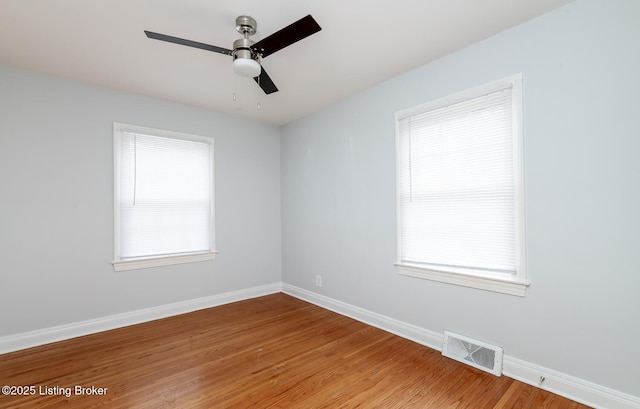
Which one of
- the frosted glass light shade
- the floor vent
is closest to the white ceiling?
the frosted glass light shade

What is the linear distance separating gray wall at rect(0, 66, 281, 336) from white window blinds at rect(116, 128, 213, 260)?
14cm

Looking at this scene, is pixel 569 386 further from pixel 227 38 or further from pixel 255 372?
pixel 227 38

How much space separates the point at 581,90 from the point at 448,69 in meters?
0.99

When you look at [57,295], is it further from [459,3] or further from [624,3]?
[624,3]

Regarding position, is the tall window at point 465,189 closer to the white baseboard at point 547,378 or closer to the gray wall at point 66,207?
the white baseboard at point 547,378

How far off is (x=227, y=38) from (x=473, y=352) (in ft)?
10.5

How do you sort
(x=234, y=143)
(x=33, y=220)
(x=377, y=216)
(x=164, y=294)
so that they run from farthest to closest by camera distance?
1. (x=234, y=143)
2. (x=164, y=294)
3. (x=377, y=216)
4. (x=33, y=220)

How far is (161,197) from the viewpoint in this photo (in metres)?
3.56

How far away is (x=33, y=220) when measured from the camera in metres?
2.81

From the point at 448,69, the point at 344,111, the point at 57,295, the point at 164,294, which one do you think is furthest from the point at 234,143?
the point at 448,69

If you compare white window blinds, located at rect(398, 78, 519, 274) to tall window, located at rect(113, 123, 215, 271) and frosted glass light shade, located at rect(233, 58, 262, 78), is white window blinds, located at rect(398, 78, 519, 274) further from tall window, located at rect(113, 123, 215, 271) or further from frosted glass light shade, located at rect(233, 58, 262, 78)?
tall window, located at rect(113, 123, 215, 271)

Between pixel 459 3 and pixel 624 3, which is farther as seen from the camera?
pixel 459 3

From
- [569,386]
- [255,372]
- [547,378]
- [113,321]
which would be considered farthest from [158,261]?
[569,386]

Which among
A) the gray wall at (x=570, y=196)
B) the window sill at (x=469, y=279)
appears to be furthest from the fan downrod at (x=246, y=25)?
the window sill at (x=469, y=279)
